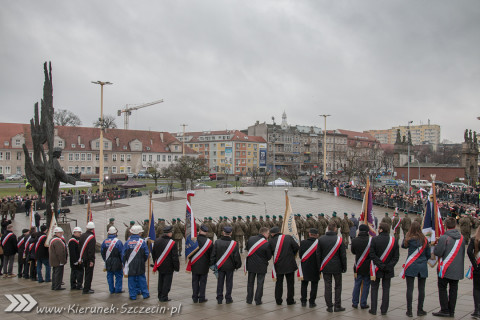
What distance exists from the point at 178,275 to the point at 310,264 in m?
5.58

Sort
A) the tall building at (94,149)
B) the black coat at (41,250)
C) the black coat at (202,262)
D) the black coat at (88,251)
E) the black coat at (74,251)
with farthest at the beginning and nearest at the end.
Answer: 1. the tall building at (94,149)
2. the black coat at (41,250)
3. the black coat at (74,251)
4. the black coat at (88,251)
5. the black coat at (202,262)

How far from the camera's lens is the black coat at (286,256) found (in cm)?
820

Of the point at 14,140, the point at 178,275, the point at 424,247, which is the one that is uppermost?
the point at 14,140

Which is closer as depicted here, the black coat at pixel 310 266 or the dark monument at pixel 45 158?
the black coat at pixel 310 266

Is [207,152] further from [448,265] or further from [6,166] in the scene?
[448,265]

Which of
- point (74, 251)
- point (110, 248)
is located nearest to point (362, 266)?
point (110, 248)

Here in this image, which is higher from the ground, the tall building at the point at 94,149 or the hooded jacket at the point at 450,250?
the tall building at the point at 94,149

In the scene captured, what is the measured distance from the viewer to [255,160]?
103 m

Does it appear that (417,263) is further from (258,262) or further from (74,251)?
(74,251)

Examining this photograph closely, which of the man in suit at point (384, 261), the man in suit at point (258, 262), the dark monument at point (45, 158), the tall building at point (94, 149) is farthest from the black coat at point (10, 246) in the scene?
the tall building at point (94, 149)

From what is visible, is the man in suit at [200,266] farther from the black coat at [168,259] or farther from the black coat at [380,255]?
the black coat at [380,255]

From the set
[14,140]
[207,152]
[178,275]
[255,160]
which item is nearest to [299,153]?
[255,160]

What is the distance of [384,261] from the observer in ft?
24.8

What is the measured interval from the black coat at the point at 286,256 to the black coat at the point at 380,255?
148 centimetres
